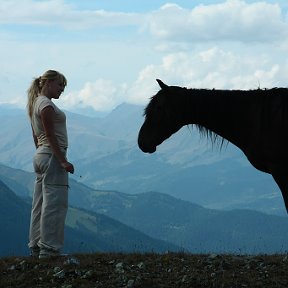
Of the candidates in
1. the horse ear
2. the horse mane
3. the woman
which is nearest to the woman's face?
the woman

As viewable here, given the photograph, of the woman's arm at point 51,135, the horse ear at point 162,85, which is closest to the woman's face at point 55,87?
the woman's arm at point 51,135

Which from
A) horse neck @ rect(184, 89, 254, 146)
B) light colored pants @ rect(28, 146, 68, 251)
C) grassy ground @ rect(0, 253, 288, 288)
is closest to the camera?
grassy ground @ rect(0, 253, 288, 288)

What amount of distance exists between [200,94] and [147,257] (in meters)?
3.48

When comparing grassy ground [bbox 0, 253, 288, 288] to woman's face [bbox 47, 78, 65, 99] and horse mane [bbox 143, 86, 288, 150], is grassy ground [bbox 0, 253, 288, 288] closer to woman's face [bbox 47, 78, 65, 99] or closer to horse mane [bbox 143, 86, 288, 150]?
horse mane [bbox 143, 86, 288, 150]

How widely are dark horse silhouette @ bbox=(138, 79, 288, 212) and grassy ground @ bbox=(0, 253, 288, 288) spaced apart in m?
1.53

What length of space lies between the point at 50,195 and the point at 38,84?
2.12 m

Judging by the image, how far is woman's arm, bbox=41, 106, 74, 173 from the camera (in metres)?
11.2

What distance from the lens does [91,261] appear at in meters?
11.7

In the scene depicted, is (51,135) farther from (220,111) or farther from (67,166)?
(220,111)

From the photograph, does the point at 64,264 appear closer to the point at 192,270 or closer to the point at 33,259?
the point at 33,259

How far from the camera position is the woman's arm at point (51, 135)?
11.2 m

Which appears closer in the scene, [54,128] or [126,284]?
[126,284]

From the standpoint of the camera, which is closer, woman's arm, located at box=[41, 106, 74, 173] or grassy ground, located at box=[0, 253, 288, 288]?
grassy ground, located at box=[0, 253, 288, 288]

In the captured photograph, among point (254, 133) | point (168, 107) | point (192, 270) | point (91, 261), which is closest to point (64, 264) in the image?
point (91, 261)
